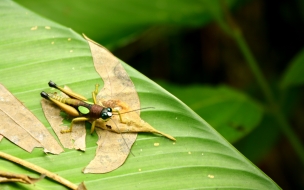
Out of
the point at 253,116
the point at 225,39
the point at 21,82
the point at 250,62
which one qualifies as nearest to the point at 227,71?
the point at 225,39

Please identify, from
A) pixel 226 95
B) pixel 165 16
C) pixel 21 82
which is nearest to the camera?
pixel 21 82

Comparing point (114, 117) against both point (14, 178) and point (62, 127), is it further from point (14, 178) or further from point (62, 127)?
point (14, 178)

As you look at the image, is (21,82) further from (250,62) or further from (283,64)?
(283,64)

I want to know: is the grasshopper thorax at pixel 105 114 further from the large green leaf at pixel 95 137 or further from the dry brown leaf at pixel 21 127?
the dry brown leaf at pixel 21 127

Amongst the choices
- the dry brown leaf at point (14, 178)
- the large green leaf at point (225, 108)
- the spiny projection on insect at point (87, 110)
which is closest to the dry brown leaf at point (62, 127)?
the spiny projection on insect at point (87, 110)

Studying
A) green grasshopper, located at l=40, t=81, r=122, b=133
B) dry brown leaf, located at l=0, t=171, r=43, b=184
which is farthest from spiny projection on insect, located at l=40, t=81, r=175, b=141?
dry brown leaf, located at l=0, t=171, r=43, b=184
